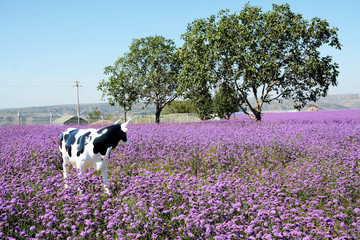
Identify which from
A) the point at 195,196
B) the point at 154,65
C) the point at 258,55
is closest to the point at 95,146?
the point at 195,196

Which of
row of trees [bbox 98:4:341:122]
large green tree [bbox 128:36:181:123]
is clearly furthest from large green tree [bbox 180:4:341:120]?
large green tree [bbox 128:36:181:123]

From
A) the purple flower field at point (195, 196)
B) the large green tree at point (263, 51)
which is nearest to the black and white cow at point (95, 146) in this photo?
the purple flower field at point (195, 196)

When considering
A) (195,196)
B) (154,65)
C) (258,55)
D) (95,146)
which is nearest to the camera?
(195,196)

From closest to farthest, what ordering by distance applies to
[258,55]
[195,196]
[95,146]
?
[195,196] → [95,146] → [258,55]

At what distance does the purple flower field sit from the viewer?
3.24 metres

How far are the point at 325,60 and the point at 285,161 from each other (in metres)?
12.6

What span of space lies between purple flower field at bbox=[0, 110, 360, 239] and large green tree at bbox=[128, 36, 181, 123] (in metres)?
17.7

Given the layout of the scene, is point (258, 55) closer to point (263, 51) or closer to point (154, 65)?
point (263, 51)

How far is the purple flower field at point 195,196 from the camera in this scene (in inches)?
127

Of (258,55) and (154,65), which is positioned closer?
(258,55)

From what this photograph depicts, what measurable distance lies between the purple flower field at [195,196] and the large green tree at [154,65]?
696 inches

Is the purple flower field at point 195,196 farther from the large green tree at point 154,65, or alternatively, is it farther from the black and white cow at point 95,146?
the large green tree at point 154,65

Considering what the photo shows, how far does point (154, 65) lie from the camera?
88.9 ft

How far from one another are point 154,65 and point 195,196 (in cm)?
2389
